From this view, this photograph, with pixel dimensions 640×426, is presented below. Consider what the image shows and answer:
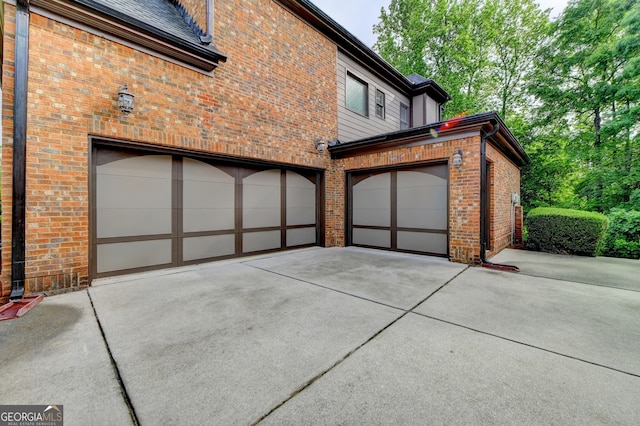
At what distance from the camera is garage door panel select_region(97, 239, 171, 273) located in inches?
170

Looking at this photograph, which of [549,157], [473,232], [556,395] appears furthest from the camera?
[549,157]

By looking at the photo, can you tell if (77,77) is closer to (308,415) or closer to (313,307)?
→ (313,307)

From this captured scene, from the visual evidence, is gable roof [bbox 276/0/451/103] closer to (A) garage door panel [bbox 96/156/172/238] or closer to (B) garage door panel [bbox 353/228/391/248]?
(A) garage door panel [bbox 96/156/172/238]

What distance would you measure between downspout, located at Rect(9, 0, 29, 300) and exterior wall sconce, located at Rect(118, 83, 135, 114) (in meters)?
0.97

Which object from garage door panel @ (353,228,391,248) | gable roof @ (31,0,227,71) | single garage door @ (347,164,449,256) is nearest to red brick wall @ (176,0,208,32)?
gable roof @ (31,0,227,71)

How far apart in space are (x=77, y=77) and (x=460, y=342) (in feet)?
19.5

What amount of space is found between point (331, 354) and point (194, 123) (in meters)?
4.73

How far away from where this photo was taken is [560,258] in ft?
19.7

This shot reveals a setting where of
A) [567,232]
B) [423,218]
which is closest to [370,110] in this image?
[423,218]

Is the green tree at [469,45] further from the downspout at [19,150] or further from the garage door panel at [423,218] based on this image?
the downspout at [19,150]

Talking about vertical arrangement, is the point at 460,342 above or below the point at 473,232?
below

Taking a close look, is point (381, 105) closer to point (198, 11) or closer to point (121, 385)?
point (198, 11)

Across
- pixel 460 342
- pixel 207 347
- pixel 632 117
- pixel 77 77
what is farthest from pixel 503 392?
pixel 632 117

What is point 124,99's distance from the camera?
12.9 ft
